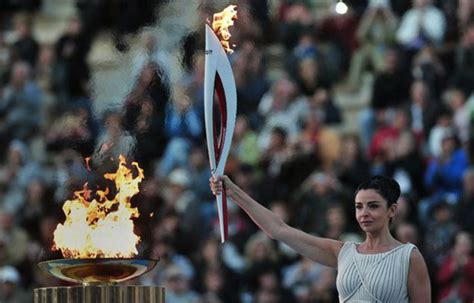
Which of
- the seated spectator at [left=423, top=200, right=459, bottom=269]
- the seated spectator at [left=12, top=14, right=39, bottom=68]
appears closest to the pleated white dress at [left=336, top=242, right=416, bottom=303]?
the seated spectator at [left=423, top=200, right=459, bottom=269]

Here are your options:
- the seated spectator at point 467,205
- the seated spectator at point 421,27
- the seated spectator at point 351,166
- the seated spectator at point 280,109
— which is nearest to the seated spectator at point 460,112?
the seated spectator at point 467,205

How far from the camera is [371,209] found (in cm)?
617

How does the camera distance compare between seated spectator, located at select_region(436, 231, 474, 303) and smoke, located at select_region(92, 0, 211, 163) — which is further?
smoke, located at select_region(92, 0, 211, 163)

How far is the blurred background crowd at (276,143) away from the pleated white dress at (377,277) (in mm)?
4592

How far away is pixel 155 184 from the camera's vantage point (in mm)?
13117

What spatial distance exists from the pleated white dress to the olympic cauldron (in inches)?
34.7

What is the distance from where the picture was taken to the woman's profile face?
6.17m

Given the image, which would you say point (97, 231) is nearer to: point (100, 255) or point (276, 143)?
point (100, 255)

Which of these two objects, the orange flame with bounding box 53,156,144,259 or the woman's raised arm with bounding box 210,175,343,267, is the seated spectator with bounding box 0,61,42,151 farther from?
the woman's raised arm with bounding box 210,175,343,267

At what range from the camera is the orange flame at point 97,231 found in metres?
6.98

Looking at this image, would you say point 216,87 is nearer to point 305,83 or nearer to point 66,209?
point 66,209

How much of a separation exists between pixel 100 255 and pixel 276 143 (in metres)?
5.83

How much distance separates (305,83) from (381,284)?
685cm

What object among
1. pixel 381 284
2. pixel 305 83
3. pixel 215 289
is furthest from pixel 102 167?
pixel 381 284
